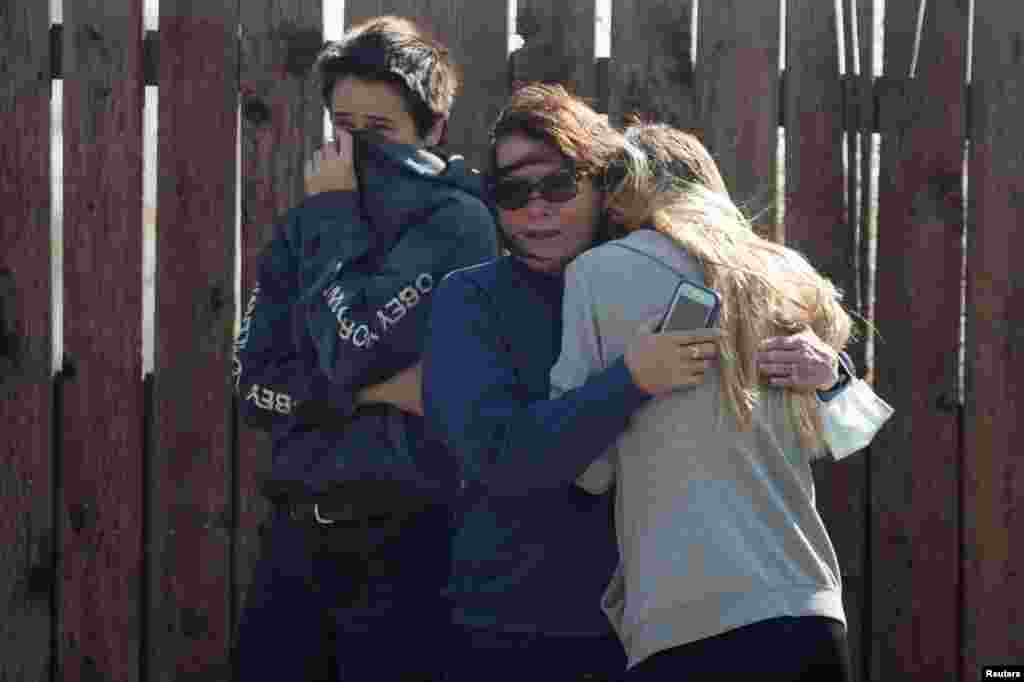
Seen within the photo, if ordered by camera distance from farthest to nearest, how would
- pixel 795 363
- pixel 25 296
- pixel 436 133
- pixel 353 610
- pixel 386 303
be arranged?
pixel 25 296 < pixel 436 133 < pixel 353 610 < pixel 386 303 < pixel 795 363

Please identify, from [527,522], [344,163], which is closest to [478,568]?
[527,522]

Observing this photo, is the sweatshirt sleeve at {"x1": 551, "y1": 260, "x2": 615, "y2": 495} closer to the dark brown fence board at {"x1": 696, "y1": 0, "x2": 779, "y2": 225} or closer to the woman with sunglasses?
the woman with sunglasses

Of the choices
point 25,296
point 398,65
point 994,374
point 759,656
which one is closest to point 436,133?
point 398,65

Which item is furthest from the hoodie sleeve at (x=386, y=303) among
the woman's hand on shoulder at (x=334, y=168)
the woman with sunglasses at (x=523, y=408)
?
the woman with sunglasses at (x=523, y=408)

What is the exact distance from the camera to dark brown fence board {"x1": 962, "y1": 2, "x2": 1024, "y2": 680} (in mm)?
4102

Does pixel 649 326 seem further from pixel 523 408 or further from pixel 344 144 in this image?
pixel 344 144

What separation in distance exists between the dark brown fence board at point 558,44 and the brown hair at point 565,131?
1.41m

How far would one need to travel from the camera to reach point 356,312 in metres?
2.99

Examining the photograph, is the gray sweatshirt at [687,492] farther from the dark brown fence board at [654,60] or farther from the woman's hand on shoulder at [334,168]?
A: the dark brown fence board at [654,60]

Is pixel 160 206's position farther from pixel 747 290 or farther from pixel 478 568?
pixel 747 290

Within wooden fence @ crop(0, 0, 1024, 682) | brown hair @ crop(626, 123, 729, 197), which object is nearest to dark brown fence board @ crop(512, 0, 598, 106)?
wooden fence @ crop(0, 0, 1024, 682)

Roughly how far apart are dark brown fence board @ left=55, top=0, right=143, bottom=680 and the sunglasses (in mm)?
1690

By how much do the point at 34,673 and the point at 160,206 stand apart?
50.7 inches

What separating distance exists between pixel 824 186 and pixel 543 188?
1668mm
